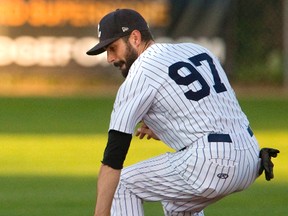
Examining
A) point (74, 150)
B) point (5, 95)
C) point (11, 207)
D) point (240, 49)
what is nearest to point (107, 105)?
point (5, 95)

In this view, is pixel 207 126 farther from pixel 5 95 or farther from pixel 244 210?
pixel 5 95

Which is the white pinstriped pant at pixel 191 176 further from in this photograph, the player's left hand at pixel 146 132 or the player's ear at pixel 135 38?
the player's ear at pixel 135 38

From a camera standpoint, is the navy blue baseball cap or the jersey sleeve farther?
the navy blue baseball cap

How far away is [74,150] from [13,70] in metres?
8.82

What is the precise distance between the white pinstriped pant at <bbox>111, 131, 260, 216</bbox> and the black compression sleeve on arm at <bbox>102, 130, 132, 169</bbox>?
0.38 metres

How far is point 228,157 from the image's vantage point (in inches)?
275

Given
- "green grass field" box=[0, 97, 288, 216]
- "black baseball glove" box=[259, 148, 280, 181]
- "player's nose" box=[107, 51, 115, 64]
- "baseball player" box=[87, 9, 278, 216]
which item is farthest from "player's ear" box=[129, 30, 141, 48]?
"green grass field" box=[0, 97, 288, 216]

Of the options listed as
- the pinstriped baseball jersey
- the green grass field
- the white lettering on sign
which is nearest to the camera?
the pinstriped baseball jersey

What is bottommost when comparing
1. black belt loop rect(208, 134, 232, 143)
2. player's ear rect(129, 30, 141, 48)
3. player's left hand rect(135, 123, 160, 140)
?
black belt loop rect(208, 134, 232, 143)

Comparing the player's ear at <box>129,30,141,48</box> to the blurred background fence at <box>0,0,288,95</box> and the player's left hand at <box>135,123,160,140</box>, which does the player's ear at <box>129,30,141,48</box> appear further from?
the blurred background fence at <box>0,0,288,95</box>

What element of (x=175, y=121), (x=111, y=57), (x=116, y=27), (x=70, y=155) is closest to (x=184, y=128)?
(x=175, y=121)

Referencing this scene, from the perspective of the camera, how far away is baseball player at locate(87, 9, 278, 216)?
695 centimetres

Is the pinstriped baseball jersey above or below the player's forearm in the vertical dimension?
above

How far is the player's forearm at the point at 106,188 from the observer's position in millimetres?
6750
